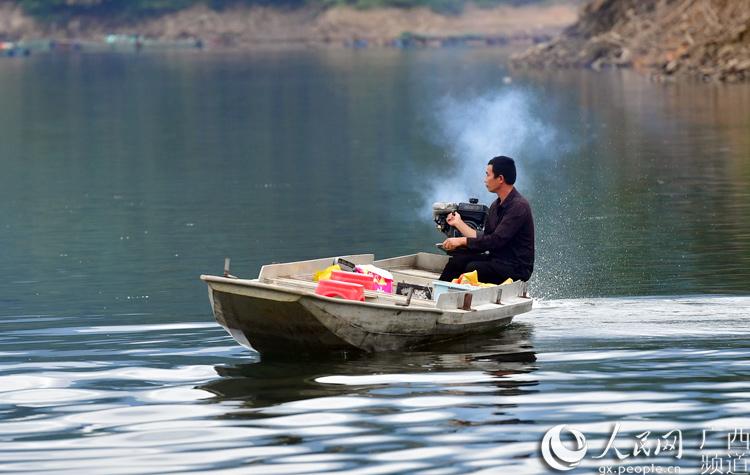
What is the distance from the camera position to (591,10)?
93.0 m

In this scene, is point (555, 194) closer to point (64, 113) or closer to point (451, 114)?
point (451, 114)

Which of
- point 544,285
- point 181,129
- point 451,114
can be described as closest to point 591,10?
point 451,114

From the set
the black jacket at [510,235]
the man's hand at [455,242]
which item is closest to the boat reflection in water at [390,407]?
the black jacket at [510,235]

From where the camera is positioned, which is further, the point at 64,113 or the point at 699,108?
the point at 64,113

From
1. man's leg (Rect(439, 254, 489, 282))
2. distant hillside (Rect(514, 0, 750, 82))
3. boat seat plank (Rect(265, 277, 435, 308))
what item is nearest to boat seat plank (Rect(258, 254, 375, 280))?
boat seat plank (Rect(265, 277, 435, 308))

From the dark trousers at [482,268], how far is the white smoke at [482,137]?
1342 cm

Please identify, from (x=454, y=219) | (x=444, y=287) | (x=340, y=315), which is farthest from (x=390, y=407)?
(x=454, y=219)

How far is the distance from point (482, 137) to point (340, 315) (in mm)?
32275

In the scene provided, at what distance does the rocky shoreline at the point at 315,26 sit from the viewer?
155 m

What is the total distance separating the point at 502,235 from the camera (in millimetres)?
16859

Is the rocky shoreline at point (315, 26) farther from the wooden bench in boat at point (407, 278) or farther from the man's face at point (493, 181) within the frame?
the man's face at point (493, 181)

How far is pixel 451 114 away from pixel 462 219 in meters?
40.2

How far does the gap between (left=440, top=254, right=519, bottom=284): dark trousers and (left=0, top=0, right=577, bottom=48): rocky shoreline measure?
135092 mm

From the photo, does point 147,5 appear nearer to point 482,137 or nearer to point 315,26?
point 315,26
